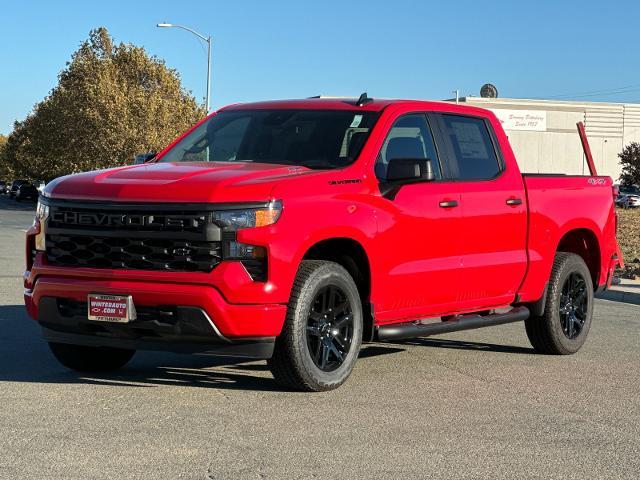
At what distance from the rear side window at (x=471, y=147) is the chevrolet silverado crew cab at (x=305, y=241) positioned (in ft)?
0.06

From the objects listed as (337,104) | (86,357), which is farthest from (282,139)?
(86,357)

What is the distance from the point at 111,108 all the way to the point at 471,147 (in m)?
60.6

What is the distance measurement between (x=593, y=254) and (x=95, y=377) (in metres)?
4.82

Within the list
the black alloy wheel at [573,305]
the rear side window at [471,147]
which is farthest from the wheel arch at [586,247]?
the rear side window at [471,147]

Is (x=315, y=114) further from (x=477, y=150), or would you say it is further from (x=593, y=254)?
(x=593, y=254)

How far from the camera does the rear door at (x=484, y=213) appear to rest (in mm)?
8359

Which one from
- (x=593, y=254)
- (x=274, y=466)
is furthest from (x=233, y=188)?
(x=593, y=254)

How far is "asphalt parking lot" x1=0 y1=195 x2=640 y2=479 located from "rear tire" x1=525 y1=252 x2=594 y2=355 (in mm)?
156

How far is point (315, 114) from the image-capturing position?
8.20 meters

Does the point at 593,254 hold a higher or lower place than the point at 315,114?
lower

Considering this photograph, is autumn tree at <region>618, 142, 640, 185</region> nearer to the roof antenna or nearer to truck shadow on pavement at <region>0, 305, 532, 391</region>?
truck shadow on pavement at <region>0, 305, 532, 391</region>

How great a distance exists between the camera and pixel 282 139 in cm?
805

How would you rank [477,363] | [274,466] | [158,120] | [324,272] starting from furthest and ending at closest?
[158,120] → [477,363] → [324,272] → [274,466]

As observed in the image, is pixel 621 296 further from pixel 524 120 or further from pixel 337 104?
pixel 524 120
